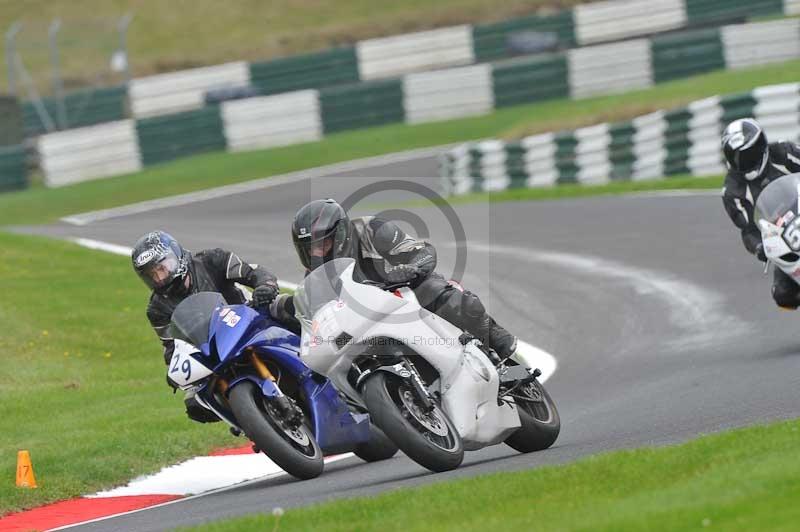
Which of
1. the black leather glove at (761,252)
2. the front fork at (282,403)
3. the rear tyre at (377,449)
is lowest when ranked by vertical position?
the rear tyre at (377,449)

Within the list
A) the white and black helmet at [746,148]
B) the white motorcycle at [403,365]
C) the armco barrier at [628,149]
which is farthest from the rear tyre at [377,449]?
the armco barrier at [628,149]

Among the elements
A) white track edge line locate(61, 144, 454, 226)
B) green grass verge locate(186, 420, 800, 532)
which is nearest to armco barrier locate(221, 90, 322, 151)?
white track edge line locate(61, 144, 454, 226)

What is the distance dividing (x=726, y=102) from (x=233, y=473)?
13577mm

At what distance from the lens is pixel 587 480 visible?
668 cm

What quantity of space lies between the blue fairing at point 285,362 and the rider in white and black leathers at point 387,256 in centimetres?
61

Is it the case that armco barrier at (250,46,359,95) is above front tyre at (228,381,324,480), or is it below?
below

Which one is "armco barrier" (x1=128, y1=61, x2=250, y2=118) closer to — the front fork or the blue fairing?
the blue fairing

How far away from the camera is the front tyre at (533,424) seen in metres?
8.60

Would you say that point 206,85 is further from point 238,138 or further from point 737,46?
point 737,46

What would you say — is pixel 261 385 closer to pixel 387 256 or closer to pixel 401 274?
pixel 387 256

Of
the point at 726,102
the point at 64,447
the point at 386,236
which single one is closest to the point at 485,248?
the point at 726,102

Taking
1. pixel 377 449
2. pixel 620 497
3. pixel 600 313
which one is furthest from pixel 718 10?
pixel 620 497

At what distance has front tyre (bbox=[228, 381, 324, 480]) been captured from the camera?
8297 millimetres

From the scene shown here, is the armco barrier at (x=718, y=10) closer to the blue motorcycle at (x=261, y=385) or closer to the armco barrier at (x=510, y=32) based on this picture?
the armco barrier at (x=510, y=32)
